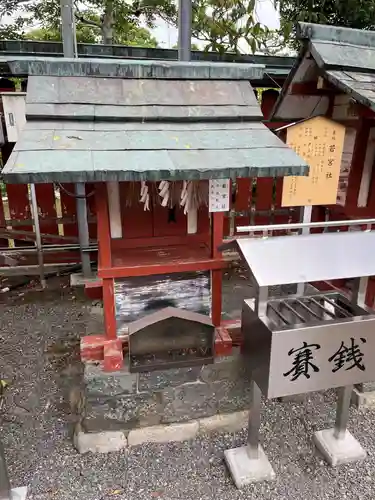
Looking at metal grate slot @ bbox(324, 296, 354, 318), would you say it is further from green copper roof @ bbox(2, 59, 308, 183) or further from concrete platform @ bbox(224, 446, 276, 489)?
concrete platform @ bbox(224, 446, 276, 489)

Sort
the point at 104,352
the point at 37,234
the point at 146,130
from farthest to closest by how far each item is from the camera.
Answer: the point at 37,234
the point at 104,352
the point at 146,130

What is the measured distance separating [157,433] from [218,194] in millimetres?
2255

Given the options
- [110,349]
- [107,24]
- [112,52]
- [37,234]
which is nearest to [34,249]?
[37,234]

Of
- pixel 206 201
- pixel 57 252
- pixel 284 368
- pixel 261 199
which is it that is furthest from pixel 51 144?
pixel 261 199

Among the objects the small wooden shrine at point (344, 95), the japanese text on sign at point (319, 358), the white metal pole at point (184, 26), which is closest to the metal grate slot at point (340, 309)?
the japanese text on sign at point (319, 358)

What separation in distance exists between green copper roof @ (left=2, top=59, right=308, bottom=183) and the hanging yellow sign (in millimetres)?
495

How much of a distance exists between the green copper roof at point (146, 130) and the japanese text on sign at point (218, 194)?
1.37 ft

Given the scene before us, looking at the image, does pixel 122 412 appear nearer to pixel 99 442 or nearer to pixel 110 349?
pixel 99 442

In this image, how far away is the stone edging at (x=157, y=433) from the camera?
3400mm

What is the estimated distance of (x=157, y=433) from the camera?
11.5ft

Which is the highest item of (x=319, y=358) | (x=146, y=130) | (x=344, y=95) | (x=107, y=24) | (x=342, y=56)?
(x=107, y=24)

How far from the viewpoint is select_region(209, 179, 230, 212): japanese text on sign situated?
11.7ft

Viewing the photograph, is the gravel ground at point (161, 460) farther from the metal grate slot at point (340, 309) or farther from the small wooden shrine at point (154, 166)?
the metal grate slot at point (340, 309)

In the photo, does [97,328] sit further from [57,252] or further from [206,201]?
[57,252]
